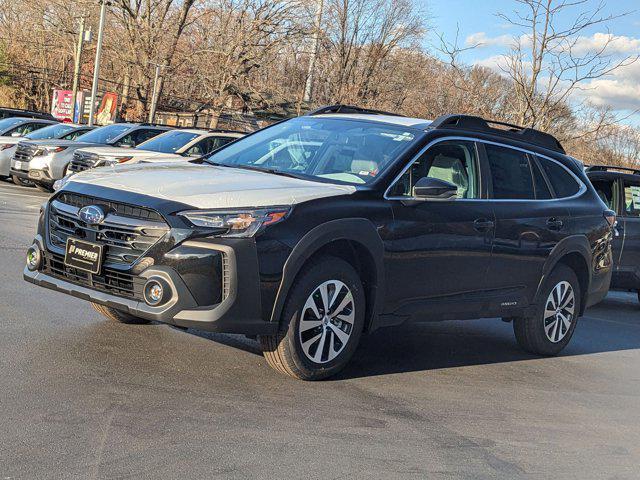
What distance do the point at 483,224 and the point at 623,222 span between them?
557cm

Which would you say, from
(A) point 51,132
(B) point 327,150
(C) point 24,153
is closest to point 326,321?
(B) point 327,150

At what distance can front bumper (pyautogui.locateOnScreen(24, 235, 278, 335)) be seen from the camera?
519cm

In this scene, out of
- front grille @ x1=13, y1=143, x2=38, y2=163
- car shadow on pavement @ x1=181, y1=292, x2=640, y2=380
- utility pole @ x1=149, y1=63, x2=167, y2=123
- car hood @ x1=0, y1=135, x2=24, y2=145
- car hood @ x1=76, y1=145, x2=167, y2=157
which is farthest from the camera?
utility pole @ x1=149, y1=63, x2=167, y2=123

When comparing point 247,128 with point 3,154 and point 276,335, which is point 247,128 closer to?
point 3,154

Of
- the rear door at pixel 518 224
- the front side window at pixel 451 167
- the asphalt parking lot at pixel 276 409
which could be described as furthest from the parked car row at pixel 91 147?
the asphalt parking lot at pixel 276 409

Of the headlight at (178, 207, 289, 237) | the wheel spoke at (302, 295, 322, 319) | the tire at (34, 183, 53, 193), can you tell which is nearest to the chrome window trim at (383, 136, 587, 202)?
the wheel spoke at (302, 295, 322, 319)

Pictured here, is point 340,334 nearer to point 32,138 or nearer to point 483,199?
point 483,199

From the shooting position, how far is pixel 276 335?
5.54m

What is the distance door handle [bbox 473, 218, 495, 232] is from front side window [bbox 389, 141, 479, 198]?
0.22 m

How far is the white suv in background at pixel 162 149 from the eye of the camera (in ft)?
53.5

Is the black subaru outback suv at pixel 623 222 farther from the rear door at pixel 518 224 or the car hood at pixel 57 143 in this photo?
the car hood at pixel 57 143

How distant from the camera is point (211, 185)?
18.2ft

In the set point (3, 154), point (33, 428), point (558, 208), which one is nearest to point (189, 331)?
point (33, 428)

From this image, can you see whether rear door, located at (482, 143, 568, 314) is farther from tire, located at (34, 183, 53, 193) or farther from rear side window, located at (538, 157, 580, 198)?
tire, located at (34, 183, 53, 193)
